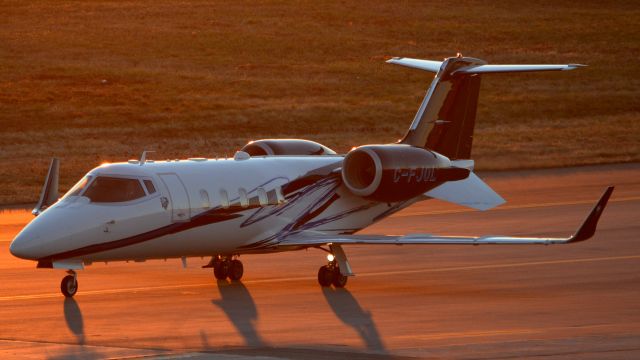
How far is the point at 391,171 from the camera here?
92.1 feet

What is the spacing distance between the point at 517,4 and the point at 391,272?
6219cm

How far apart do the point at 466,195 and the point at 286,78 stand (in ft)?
127

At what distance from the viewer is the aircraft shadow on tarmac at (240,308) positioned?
22.5 meters

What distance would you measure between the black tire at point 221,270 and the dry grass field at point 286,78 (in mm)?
14153

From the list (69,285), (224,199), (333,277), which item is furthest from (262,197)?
(69,285)

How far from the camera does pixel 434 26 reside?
8088cm

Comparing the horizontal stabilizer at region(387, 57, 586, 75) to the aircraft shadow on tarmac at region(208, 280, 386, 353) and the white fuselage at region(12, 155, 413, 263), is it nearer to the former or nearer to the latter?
the white fuselage at region(12, 155, 413, 263)

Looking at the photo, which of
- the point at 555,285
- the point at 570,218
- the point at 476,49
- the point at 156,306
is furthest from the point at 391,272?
the point at 476,49

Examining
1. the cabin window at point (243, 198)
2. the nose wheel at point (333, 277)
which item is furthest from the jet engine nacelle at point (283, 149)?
the nose wheel at point (333, 277)

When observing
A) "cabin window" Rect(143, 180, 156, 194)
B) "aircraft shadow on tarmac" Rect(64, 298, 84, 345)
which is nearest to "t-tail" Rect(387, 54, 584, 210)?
"cabin window" Rect(143, 180, 156, 194)

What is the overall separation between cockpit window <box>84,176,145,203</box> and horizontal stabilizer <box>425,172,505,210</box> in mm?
6177

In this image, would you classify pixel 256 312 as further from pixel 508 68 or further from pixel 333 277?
pixel 508 68

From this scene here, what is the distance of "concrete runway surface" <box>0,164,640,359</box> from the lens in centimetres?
2130

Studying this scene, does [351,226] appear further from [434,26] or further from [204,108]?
[434,26]
